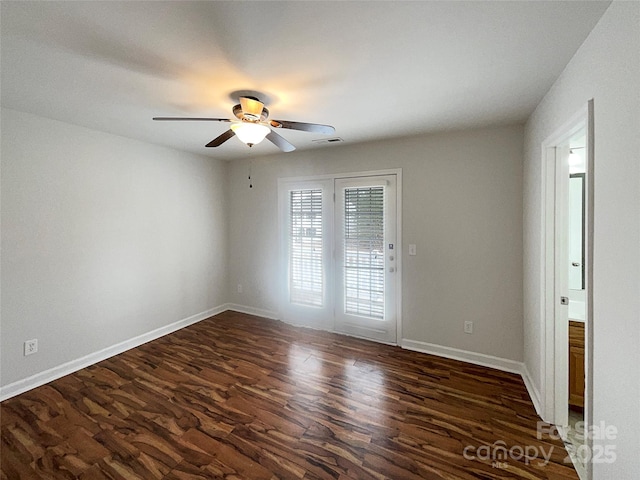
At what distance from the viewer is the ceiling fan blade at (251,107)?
191cm

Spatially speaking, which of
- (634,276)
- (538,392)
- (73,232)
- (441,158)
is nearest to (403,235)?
(441,158)

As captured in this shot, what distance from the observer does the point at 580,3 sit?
118 cm

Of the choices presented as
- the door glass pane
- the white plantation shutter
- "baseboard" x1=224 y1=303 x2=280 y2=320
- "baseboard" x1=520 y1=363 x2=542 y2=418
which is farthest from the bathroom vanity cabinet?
"baseboard" x1=224 y1=303 x2=280 y2=320

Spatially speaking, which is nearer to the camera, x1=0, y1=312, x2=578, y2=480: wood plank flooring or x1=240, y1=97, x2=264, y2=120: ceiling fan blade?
x1=0, y1=312, x2=578, y2=480: wood plank flooring

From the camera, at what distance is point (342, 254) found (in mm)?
3604

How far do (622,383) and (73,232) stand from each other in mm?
4104

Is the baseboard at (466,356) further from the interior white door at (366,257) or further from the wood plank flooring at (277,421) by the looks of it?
the interior white door at (366,257)

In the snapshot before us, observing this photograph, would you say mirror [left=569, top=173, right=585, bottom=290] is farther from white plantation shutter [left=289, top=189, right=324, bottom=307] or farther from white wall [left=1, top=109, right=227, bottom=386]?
white wall [left=1, top=109, right=227, bottom=386]

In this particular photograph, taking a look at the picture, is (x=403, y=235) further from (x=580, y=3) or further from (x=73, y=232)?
(x=73, y=232)

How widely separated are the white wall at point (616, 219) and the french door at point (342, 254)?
6.64 feet

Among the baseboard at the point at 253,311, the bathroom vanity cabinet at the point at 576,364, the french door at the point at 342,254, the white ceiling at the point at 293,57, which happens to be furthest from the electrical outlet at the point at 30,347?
the bathroom vanity cabinet at the point at 576,364

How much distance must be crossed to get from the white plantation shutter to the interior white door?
0.29 metres

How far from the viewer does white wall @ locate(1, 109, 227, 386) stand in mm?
2385

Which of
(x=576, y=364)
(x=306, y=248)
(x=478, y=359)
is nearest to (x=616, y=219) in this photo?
(x=576, y=364)
